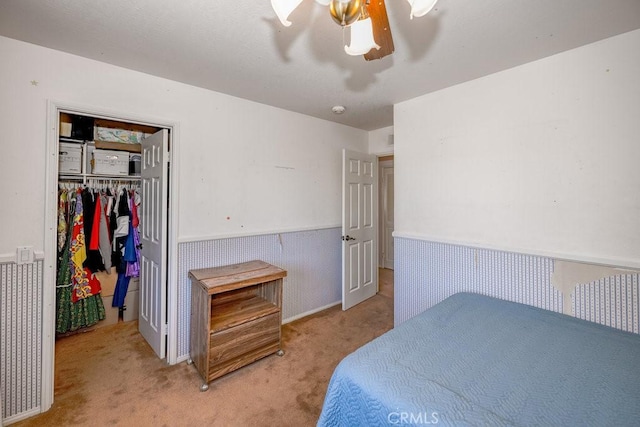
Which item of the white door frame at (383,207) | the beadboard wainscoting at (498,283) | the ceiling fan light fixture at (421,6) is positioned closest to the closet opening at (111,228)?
the ceiling fan light fixture at (421,6)

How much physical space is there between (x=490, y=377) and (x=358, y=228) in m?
2.35

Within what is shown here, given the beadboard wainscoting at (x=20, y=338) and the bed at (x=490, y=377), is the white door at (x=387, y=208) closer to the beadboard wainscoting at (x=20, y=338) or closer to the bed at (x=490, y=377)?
the bed at (x=490, y=377)

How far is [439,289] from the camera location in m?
2.36

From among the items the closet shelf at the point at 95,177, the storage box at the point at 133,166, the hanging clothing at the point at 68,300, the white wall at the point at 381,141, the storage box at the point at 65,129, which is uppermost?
the white wall at the point at 381,141

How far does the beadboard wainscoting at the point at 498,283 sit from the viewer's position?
1.58m

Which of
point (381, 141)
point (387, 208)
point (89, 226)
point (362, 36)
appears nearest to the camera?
point (362, 36)

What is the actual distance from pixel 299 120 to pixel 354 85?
92 cm

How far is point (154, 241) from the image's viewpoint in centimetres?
234

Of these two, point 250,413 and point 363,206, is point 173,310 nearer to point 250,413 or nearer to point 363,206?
point 250,413

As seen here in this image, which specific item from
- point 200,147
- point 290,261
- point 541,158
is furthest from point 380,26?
point 290,261

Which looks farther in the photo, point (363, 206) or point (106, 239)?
point (363, 206)

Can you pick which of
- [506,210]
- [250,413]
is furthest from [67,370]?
[506,210]

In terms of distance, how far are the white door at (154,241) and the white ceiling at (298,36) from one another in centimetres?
67

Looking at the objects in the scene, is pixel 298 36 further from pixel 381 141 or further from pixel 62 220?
pixel 62 220
